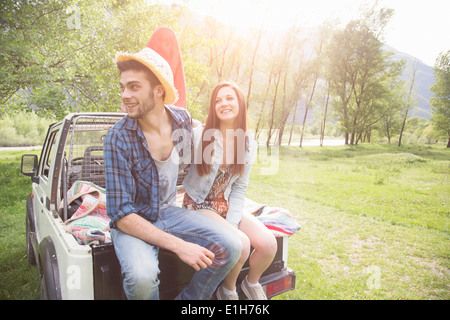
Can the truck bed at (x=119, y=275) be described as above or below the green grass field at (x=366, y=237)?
above

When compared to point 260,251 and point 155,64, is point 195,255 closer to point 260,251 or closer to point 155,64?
point 260,251

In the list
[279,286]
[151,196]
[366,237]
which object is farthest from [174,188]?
[366,237]

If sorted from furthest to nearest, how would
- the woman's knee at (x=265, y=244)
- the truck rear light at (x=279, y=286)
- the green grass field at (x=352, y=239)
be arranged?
the green grass field at (x=352, y=239) → the truck rear light at (x=279, y=286) → the woman's knee at (x=265, y=244)

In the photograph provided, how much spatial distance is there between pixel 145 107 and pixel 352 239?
4.49 m

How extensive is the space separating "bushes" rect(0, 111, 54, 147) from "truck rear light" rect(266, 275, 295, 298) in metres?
23.6

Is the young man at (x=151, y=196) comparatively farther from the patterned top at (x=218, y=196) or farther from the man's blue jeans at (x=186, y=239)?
the patterned top at (x=218, y=196)

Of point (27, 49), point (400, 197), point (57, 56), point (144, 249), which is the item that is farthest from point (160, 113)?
point (400, 197)

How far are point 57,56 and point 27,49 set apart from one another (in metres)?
0.88

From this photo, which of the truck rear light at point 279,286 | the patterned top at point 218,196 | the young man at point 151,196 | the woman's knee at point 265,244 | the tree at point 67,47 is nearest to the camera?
the young man at point 151,196

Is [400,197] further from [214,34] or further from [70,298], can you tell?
[214,34]

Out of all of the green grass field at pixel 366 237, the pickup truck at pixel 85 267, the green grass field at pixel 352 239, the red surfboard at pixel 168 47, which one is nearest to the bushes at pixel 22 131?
the green grass field at pixel 352 239

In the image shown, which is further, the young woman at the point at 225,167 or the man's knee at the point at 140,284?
the young woman at the point at 225,167

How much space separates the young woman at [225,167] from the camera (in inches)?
83.3

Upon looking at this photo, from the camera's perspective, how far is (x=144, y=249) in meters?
1.57
